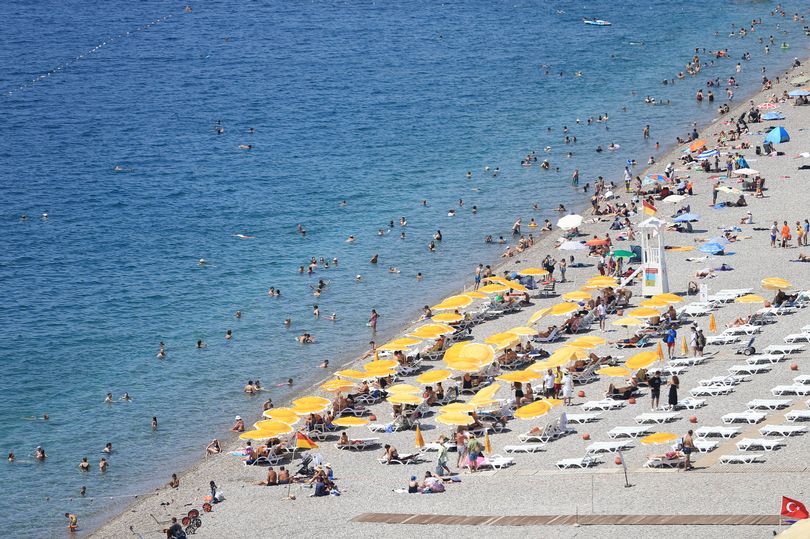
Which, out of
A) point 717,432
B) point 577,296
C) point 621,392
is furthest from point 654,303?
point 717,432

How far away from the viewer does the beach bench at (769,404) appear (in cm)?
3484

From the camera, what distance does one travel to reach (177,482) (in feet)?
132

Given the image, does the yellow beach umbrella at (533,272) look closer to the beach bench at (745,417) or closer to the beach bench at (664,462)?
the beach bench at (745,417)

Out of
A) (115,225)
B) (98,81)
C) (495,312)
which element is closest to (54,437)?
(495,312)

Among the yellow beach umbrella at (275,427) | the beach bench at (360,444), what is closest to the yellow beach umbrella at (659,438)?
the beach bench at (360,444)

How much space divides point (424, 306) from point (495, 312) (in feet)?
20.5

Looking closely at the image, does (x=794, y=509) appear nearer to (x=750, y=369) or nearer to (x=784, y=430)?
(x=784, y=430)

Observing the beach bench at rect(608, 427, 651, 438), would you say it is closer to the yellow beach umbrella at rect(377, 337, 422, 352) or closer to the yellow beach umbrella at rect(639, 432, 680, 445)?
the yellow beach umbrella at rect(639, 432, 680, 445)

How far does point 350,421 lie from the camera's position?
3972 cm

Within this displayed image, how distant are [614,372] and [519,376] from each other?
2915mm

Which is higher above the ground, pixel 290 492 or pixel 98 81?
pixel 98 81

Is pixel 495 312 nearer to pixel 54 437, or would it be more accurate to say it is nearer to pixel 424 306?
pixel 424 306

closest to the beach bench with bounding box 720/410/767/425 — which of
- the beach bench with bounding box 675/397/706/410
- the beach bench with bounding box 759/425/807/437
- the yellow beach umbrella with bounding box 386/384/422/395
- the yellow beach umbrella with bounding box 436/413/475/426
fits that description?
the beach bench with bounding box 759/425/807/437

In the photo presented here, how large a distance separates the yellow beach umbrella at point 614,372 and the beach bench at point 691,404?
2.72 meters
